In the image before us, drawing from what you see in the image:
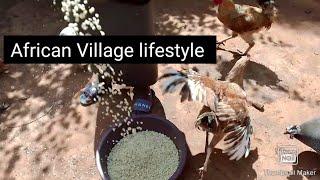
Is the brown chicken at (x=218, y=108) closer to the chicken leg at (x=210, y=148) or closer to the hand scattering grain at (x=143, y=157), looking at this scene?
the chicken leg at (x=210, y=148)

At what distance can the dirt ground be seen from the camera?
402 cm

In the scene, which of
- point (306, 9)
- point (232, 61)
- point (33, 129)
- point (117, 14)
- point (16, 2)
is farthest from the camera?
point (16, 2)

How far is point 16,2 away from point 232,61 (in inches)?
128

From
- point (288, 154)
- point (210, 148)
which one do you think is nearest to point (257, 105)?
point (288, 154)

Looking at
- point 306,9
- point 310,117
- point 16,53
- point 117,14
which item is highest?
point 117,14

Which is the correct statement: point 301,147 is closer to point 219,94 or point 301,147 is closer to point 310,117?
point 310,117

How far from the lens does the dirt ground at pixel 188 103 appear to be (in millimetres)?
4020

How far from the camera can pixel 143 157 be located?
12.9 ft

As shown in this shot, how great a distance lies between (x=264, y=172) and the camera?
3.87 meters

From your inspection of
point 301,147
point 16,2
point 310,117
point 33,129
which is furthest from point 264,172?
point 16,2

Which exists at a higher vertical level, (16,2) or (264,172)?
(16,2)

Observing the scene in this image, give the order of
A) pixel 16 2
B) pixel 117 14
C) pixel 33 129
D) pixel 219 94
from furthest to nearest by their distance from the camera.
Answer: pixel 16 2 → pixel 33 129 → pixel 117 14 → pixel 219 94

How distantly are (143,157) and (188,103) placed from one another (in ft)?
2.91

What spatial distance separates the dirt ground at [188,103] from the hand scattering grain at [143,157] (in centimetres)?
21
